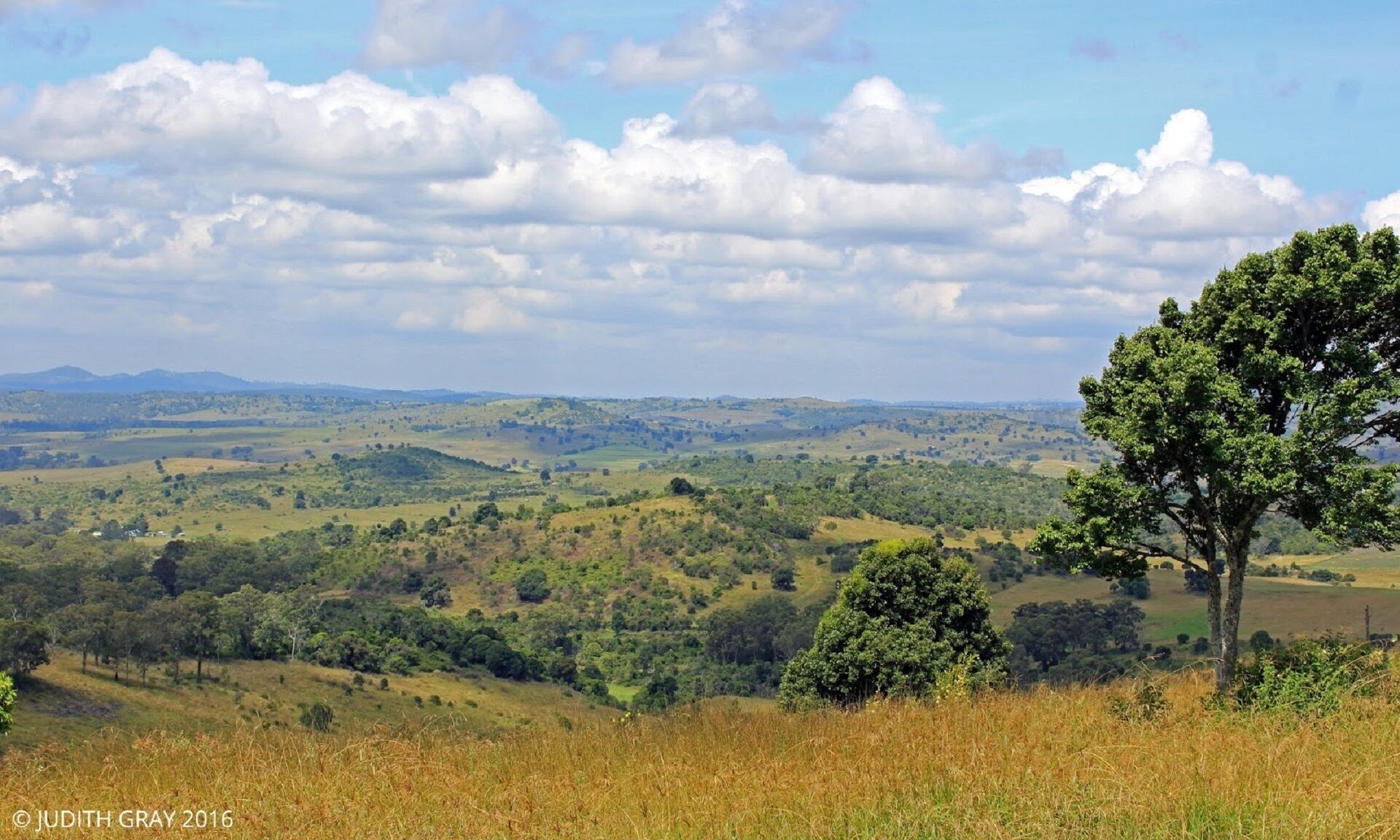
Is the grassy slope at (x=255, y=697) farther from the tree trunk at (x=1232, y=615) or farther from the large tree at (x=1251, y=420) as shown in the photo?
the tree trunk at (x=1232, y=615)

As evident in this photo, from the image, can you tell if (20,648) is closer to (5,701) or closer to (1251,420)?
(5,701)

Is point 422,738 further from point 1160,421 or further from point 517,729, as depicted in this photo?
point 1160,421

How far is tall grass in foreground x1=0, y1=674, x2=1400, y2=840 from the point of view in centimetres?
663

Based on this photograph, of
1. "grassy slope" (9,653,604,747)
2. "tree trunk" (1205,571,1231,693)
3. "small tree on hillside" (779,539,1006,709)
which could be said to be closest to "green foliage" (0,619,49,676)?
"grassy slope" (9,653,604,747)

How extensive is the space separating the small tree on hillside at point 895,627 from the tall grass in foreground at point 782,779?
35.3 metres

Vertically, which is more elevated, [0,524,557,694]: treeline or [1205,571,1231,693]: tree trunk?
[1205,571,1231,693]: tree trunk

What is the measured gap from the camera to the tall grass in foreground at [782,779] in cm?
663

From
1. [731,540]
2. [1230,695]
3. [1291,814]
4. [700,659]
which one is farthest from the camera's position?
[731,540]

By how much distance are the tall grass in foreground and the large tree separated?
6625mm

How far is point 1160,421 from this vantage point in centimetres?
1568

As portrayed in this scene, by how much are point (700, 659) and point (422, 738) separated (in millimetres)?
118431

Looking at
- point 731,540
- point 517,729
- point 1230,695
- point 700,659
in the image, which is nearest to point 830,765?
point 517,729
